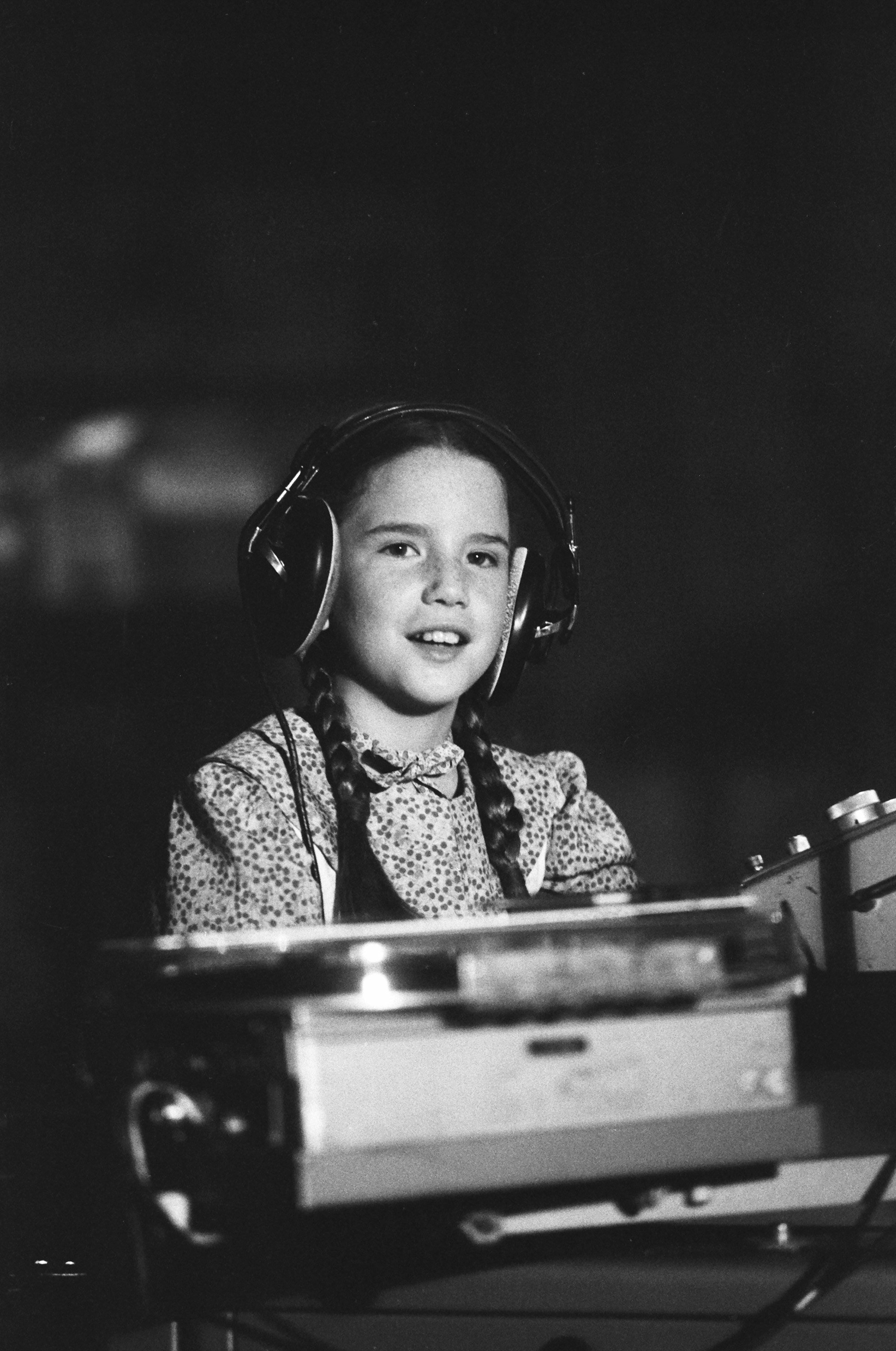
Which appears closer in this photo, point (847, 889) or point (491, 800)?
point (847, 889)

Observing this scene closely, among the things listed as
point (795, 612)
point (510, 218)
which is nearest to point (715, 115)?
point (510, 218)

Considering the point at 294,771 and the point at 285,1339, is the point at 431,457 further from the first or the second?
the point at 285,1339

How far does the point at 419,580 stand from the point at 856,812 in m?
0.36

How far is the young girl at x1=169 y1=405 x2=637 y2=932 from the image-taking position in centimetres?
102

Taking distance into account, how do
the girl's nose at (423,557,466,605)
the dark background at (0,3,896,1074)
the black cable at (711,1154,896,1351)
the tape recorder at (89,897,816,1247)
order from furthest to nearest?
the dark background at (0,3,896,1074) < the girl's nose at (423,557,466,605) < the black cable at (711,1154,896,1351) < the tape recorder at (89,897,816,1247)

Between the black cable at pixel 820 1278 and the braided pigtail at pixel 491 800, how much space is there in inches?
17.2

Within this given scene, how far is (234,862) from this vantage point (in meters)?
1.00

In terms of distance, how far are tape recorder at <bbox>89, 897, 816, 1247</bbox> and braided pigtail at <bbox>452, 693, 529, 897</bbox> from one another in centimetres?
50

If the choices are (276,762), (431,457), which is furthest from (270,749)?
(431,457)

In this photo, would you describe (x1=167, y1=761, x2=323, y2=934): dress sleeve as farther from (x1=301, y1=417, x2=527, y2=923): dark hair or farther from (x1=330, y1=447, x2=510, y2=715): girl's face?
(x1=330, y1=447, x2=510, y2=715): girl's face

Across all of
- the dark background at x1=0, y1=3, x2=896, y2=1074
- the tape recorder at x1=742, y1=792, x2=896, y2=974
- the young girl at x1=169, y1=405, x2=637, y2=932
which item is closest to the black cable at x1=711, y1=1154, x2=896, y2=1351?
the tape recorder at x1=742, y1=792, x2=896, y2=974

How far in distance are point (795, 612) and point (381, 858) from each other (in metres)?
0.65

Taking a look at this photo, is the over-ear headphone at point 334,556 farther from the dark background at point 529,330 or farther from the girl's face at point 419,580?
the dark background at point 529,330

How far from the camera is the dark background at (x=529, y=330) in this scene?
59.6 inches
